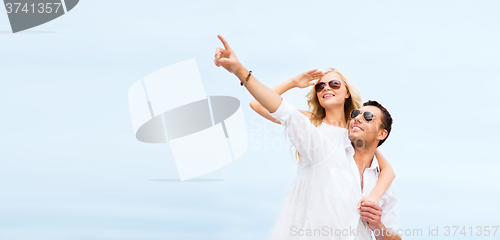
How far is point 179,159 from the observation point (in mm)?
9086

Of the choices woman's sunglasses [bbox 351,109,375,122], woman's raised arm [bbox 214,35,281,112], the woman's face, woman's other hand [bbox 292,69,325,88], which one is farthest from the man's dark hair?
woman's raised arm [bbox 214,35,281,112]

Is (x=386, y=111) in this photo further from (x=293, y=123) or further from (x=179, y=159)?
(x=179, y=159)

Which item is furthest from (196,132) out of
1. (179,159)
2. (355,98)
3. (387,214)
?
(387,214)

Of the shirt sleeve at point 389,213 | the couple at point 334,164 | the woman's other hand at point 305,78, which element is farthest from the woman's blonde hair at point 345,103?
the shirt sleeve at point 389,213

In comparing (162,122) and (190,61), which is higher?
(190,61)

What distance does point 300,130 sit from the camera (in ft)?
15.0

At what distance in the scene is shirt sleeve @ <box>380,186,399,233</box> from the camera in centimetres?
553

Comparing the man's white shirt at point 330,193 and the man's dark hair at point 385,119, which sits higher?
the man's dark hair at point 385,119

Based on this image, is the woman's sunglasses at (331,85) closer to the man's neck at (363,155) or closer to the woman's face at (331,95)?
the woman's face at (331,95)

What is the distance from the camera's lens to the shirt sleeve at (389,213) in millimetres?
5527

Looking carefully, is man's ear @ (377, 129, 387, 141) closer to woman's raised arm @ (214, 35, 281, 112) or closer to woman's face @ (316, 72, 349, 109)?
woman's face @ (316, 72, 349, 109)

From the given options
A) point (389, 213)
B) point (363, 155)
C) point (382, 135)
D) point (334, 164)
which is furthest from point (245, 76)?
point (389, 213)

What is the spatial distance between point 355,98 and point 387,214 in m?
1.58

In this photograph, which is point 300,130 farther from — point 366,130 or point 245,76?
point 366,130
